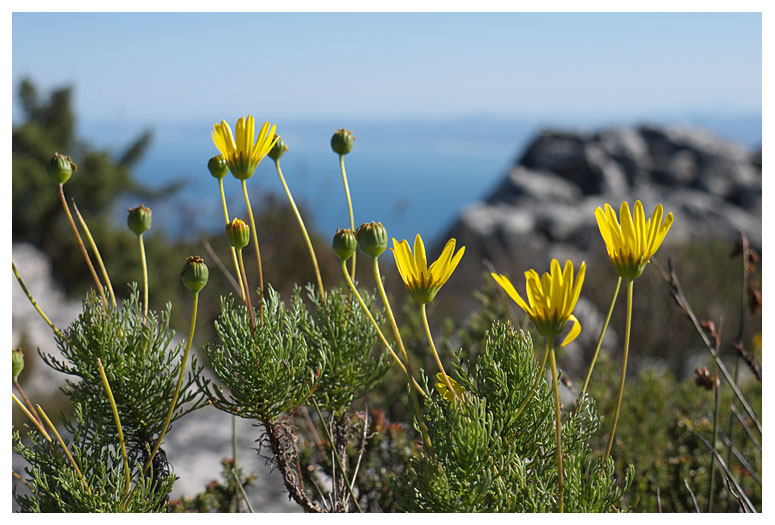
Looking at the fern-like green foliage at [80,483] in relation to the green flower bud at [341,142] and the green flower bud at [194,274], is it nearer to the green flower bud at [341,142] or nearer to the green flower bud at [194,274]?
the green flower bud at [194,274]

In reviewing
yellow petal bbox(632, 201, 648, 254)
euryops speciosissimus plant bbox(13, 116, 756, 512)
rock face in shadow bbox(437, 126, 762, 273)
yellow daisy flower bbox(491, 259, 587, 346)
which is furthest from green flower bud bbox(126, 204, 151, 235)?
rock face in shadow bbox(437, 126, 762, 273)

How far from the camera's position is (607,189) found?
962cm

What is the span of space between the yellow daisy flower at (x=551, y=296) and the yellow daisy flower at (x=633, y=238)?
8cm

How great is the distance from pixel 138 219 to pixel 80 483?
317 millimetres

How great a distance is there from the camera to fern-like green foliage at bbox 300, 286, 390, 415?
3.01 feet

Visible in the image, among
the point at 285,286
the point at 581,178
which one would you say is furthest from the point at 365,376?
the point at 581,178

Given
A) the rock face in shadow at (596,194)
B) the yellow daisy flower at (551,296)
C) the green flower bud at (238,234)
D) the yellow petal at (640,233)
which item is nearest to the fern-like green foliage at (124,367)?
the green flower bud at (238,234)

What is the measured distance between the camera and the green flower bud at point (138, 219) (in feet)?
2.67

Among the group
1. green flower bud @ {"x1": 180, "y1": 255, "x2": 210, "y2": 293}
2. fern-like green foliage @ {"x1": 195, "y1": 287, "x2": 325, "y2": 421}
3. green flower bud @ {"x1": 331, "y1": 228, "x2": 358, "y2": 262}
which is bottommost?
fern-like green foliage @ {"x1": 195, "y1": 287, "x2": 325, "y2": 421}

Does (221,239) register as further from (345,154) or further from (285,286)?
(345,154)

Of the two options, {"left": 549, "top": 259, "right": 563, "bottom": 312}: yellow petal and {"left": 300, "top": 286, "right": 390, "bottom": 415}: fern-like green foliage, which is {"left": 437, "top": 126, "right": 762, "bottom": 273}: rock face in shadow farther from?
{"left": 549, "top": 259, "right": 563, "bottom": 312}: yellow petal

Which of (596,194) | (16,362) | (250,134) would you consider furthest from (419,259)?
(596,194)
